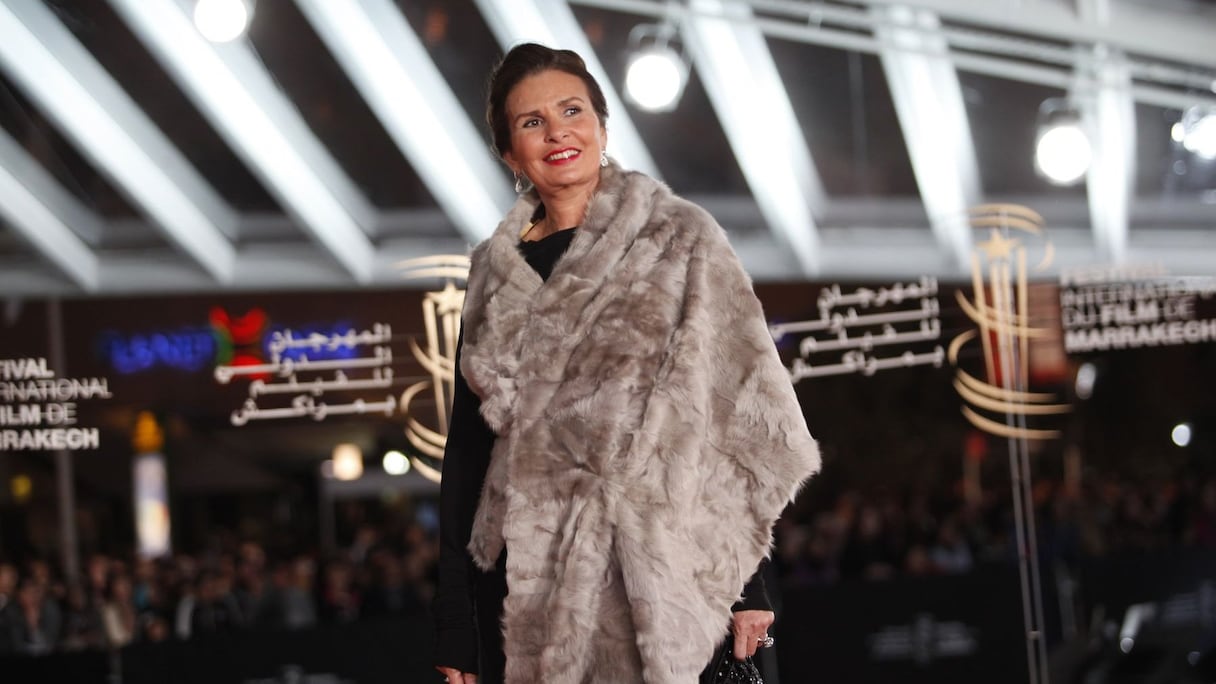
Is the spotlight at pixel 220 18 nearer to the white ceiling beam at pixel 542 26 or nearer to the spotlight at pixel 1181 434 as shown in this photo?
the white ceiling beam at pixel 542 26

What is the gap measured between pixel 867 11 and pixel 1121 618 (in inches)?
97.1

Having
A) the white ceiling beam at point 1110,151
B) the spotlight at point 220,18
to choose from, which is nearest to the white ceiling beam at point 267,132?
the spotlight at point 220,18

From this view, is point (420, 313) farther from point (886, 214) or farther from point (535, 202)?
point (535, 202)

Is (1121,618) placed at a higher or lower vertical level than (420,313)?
lower

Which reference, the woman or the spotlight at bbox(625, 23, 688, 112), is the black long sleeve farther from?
the spotlight at bbox(625, 23, 688, 112)

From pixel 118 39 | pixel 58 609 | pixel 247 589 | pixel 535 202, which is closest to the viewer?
pixel 535 202

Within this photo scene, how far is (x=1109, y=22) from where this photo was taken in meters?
5.31

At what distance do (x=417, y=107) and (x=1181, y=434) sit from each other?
4.55m

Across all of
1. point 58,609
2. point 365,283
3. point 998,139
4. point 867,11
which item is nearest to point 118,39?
point 365,283

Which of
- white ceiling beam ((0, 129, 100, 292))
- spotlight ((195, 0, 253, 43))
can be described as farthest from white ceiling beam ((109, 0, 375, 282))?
white ceiling beam ((0, 129, 100, 292))

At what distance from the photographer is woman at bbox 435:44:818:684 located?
6.57ft

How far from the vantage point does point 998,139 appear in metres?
5.52

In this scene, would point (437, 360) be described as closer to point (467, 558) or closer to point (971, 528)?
point (467, 558)

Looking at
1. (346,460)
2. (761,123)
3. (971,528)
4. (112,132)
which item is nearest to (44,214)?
(112,132)
